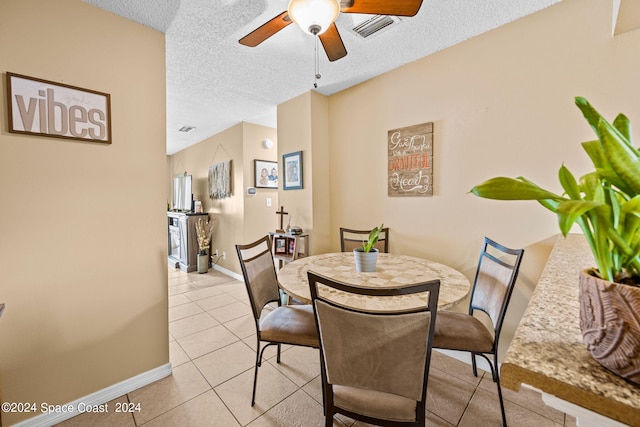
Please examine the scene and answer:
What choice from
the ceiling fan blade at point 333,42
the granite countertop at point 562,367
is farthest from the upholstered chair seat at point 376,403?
the ceiling fan blade at point 333,42

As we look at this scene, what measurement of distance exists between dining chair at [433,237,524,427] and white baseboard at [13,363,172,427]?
191cm

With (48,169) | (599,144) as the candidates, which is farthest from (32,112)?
(599,144)

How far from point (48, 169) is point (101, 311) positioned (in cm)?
92

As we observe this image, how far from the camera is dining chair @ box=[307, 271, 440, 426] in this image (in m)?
0.93

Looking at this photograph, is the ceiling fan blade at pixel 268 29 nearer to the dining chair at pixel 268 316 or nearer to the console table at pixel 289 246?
the dining chair at pixel 268 316

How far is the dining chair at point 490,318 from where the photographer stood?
141cm

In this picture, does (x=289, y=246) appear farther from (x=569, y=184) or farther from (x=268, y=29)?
(x=569, y=184)

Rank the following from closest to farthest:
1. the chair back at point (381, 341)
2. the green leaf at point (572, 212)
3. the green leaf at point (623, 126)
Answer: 1. the green leaf at point (572, 212)
2. the green leaf at point (623, 126)
3. the chair back at point (381, 341)

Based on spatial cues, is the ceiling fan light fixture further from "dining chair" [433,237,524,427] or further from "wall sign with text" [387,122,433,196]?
"dining chair" [433,237,524,427]

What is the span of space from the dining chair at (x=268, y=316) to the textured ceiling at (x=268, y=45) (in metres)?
1.57

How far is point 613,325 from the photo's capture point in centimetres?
42

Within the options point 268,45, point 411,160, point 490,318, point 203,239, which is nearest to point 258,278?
point 490,318

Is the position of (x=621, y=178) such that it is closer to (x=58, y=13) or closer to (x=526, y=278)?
(x=526, y=278)

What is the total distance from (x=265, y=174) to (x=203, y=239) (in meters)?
1.65
